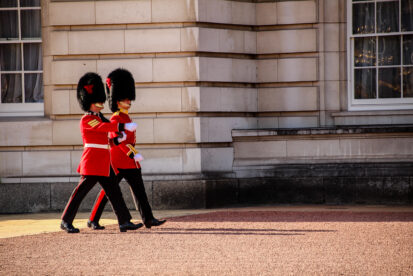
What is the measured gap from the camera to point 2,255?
6.26 meters

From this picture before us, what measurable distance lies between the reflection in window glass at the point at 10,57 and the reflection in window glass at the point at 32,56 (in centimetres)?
11

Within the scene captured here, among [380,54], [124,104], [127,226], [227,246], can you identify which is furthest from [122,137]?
[380,54]

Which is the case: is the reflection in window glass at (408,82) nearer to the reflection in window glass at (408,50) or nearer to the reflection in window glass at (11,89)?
the reflection in window glass at (408,50)

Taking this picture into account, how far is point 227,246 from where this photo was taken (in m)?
6.45

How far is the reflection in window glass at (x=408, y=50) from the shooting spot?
34.1 ft

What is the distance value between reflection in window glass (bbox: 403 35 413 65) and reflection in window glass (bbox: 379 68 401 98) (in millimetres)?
190

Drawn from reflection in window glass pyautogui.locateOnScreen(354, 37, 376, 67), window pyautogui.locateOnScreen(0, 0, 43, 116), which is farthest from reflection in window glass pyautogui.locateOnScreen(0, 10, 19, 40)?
reflection in window glass pyautogui.locateOnScreen(354, 37, 376, 67)

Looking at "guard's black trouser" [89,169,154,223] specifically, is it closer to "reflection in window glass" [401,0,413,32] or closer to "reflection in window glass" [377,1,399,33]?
"reflection in window glass" [377,1,399,33]

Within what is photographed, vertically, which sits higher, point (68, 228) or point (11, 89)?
point (11, 89)

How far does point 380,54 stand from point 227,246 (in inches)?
206

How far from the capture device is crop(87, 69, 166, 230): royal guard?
7695 millimetres

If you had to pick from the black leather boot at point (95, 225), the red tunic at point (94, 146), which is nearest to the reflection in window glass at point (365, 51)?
the red tunic at point (94, 146)

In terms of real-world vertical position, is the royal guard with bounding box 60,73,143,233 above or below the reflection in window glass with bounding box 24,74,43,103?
below

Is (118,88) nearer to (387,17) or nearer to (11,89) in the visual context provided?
(11,89)
